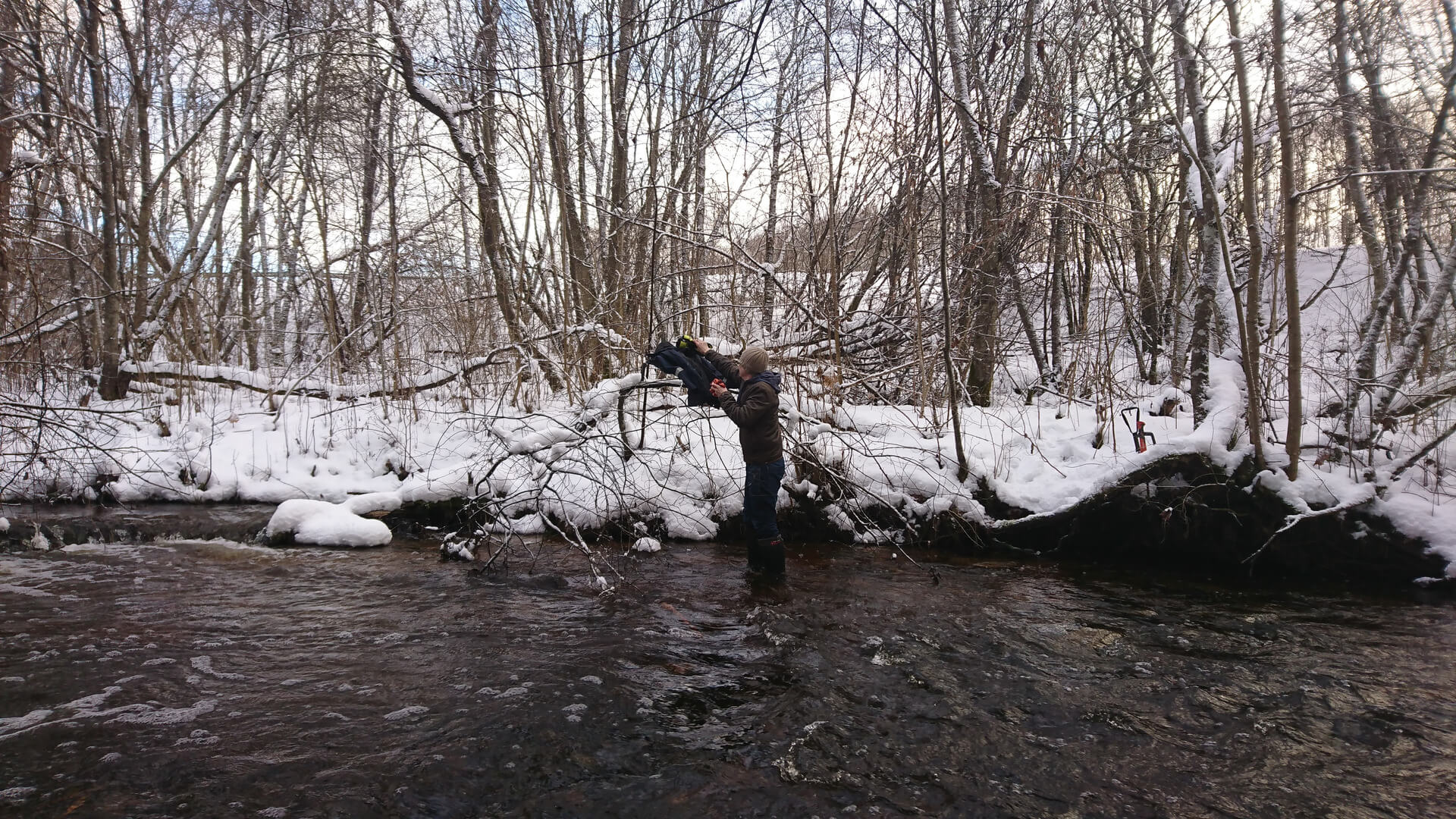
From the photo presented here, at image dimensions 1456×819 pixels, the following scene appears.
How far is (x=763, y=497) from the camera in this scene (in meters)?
6.22

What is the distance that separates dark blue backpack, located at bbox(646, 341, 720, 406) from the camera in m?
5.86

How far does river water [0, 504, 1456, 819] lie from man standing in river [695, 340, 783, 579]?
0.48 metres

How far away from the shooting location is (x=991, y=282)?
31.0ft

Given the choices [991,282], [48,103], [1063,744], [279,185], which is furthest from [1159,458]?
[279,185]

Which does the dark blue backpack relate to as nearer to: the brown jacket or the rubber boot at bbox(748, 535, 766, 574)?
the brown jacket

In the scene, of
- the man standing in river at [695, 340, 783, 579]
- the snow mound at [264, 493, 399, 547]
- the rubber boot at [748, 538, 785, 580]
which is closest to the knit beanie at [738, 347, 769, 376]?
the man standing in river at [695, 340, 783, 579]

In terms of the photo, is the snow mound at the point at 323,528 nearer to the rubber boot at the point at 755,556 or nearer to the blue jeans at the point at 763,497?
the rubber boot at the point at 755,556

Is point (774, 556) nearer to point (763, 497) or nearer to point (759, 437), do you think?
point (763, 497)

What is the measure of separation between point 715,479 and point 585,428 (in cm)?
202

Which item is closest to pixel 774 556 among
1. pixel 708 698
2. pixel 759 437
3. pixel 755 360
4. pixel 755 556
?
pixel 755 556

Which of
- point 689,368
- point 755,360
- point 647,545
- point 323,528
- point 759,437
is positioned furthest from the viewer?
point 323,528

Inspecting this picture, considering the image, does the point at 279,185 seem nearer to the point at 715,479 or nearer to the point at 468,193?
the point at 468,193

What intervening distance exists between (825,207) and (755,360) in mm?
4369

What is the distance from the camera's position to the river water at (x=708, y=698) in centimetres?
324
